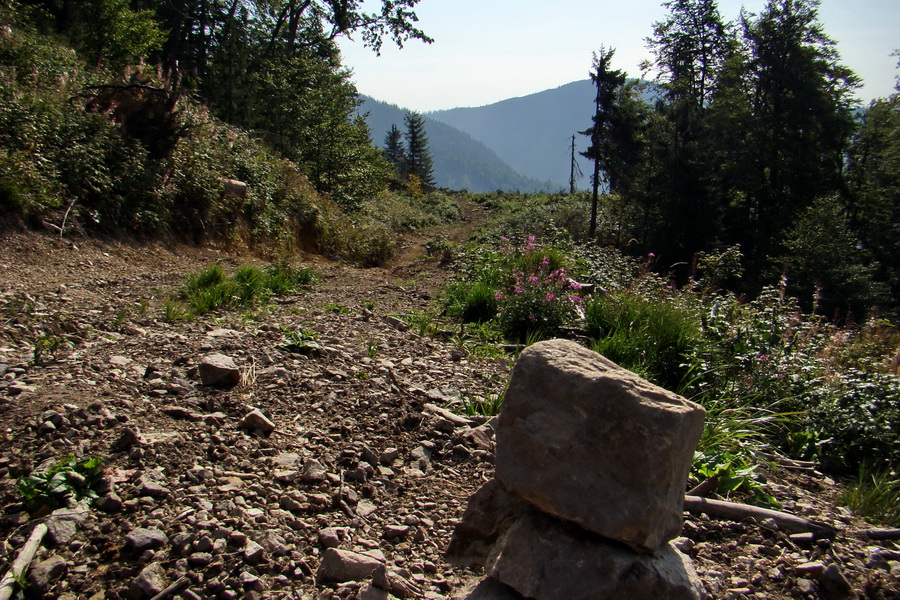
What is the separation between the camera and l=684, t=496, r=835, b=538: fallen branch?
2.56 meters

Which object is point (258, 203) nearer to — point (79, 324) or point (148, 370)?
point (79, 324)

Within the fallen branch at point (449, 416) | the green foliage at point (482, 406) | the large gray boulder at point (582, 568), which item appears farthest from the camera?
the green foliage at point (482, 406)

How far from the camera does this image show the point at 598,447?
Answer: 167 cm

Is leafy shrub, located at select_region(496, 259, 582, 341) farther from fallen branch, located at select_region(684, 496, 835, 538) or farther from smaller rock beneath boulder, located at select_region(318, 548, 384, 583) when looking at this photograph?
smaller rock beneath boulder, located at select_region(318, 548, 384, 583)

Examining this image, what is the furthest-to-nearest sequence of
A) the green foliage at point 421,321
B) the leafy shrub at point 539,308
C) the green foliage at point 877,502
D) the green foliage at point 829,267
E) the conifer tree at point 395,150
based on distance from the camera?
the conifer tree at point 395,150, the green foliage at point 829,267, the leafy shrub at point 539,308, the green foliage at point 421,321, the green foliage at point 877,502

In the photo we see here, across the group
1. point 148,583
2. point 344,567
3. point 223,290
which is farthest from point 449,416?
point 223,290

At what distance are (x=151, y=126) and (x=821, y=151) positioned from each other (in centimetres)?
3217

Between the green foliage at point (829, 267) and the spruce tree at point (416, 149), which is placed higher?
the spruce tree at point (416, 149)

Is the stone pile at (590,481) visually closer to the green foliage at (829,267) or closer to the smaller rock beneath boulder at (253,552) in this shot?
the smaller rock beneath boulder at (253,552)

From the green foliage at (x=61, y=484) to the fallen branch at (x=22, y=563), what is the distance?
15 cm

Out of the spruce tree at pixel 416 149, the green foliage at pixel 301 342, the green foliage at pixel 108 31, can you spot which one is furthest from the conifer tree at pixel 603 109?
the spruce tree at pixel 416 149

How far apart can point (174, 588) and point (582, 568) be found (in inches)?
51.2

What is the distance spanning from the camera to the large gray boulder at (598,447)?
5.32 feet

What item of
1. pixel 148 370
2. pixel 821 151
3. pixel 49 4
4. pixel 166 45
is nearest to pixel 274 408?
pixel 148 370
